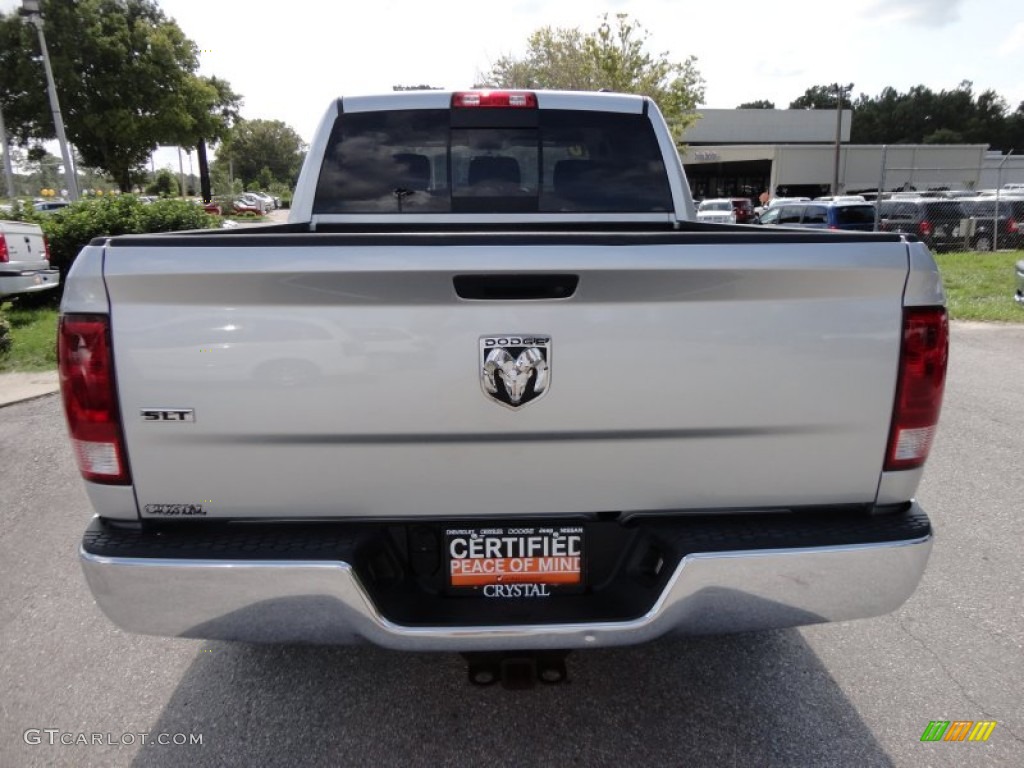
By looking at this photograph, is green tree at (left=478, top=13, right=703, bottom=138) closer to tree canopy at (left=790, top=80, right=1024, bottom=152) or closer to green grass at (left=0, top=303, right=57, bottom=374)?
green grass at (left=0, top=303, right=57, bottom=374)

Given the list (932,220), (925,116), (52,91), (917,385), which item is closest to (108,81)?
(52,91)

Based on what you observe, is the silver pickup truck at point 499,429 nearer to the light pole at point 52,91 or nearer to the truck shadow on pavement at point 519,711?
the truck shadow on pavement at point 519,711

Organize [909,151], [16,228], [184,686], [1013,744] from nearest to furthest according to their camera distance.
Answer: [1013,744] < [184,686] < [16,228] < [909,151]

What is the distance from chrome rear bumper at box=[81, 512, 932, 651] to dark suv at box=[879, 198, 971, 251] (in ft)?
63.0

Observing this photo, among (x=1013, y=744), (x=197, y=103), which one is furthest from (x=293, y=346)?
(x=197, y=103)

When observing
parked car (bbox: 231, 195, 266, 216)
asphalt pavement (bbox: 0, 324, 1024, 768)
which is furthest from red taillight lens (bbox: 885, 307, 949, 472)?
parked car (bbox: 231, 195, 266, 216)

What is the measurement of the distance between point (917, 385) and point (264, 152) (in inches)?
3883

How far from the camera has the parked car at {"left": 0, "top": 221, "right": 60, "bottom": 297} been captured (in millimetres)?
9594

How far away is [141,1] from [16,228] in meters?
29.6

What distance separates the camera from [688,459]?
206 cm

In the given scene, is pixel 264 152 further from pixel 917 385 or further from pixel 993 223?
pixel 917 385

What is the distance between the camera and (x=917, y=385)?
2.04 metres

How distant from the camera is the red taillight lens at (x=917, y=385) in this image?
2014mm

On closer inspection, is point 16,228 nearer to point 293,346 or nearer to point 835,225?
point 293,346
